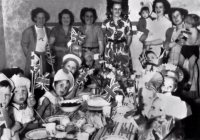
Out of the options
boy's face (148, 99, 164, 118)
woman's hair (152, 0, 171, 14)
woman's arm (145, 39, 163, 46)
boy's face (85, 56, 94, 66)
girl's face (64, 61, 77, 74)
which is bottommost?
boy's face (148, 99, 164, 118)

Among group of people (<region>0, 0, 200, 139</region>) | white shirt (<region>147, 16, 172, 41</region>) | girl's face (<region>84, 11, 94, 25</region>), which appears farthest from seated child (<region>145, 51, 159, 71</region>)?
girl's face (<region>84, 11, 94, 25</region>)

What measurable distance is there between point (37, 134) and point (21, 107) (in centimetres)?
34

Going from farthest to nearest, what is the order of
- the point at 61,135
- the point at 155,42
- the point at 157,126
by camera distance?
the point at 155,42 < the point at 157,126 < the point at 61,135

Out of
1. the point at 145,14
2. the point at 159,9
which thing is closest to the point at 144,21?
the point at 145,14

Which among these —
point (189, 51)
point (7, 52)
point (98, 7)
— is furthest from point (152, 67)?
point (7, 52)

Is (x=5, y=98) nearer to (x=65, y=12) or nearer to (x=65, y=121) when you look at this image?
(x=65, y=121)

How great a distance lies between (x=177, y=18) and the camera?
8.49ft

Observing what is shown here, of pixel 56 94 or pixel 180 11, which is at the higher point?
pixel 180 11

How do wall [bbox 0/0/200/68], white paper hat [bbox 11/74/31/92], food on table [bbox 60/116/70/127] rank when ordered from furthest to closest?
1. wall [bbox 0/0/200/68]
2. white paper hat [bbox 11/74/31/92]
3. food on table [bbox 60/116/70/127]

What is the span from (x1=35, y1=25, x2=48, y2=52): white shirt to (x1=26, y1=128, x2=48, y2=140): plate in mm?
848

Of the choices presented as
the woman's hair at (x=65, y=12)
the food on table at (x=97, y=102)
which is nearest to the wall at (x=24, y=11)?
the woman's hair at (x=65, y=12)

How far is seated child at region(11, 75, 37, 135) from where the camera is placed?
2367 mm

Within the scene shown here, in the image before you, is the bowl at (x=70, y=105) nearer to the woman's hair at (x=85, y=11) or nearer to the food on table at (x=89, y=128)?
the food on table at (x=89, y=128)

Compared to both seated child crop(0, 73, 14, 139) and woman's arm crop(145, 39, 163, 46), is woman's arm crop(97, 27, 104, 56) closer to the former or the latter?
woman's arm crop(145, 39, 163, 46)
